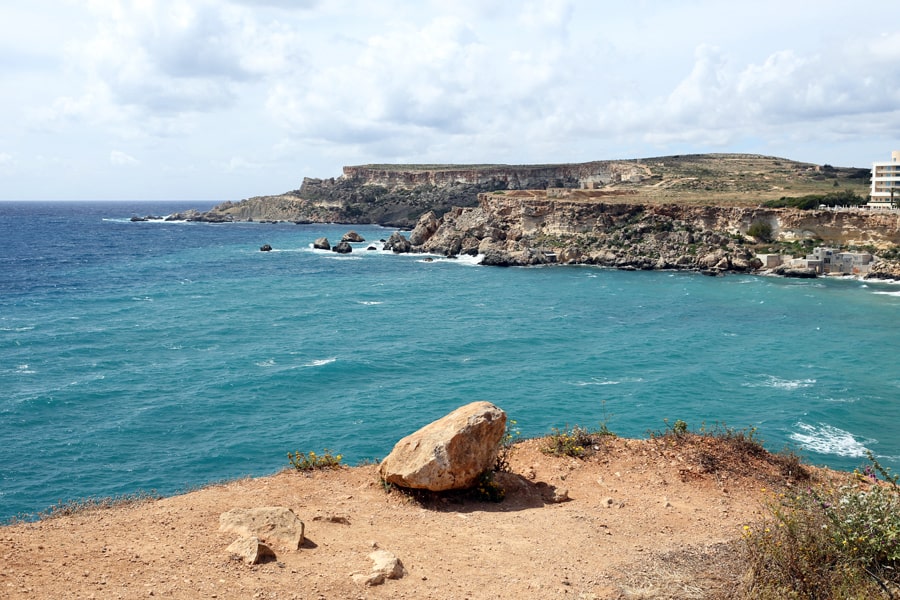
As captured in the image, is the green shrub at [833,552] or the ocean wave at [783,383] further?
the ocean wave at [783,383]

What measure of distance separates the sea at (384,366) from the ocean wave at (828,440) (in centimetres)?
10

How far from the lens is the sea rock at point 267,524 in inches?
374

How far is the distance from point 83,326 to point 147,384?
1410 centimetres

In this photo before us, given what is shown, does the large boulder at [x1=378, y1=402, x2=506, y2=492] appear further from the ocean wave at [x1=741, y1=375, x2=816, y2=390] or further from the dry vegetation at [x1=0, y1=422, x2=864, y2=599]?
the ocean wave at [x1=741, y1=375, x2=816, y2=390]

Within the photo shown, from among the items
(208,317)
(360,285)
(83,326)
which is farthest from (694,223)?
(83,326)

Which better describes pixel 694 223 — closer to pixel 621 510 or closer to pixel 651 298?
pixel 651 298

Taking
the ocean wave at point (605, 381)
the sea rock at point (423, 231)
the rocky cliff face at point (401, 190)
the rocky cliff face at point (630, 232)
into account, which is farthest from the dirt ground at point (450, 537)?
the rocky cliff face at point (401, 190)

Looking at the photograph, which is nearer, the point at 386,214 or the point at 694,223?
the point at 694,223

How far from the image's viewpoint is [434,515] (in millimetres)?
11227

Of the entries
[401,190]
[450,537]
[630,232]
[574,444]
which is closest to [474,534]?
[450,537]

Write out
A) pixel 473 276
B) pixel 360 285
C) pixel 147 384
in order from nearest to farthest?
pixel 147 384 < pixel 360 285 < pixel 473 276

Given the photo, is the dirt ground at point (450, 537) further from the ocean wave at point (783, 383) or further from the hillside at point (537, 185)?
the hillside at point (537, 185)

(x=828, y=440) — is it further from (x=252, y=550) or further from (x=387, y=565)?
(x=252, y=550)

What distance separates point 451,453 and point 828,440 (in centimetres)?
1738
